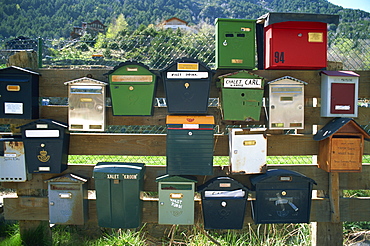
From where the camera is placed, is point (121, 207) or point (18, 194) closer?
point (121, 207)

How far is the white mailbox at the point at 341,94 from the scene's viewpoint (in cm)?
310

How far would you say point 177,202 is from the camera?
3.05 meters

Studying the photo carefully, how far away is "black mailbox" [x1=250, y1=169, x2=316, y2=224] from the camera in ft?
9.89

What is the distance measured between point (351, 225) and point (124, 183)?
349 cm

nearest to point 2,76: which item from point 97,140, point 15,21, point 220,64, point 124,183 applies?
point 97,140

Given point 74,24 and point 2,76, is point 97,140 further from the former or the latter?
point 74,24

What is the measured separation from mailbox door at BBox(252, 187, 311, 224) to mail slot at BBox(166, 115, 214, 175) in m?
0.62

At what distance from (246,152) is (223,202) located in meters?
0.53

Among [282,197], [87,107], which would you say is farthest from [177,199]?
[87,107]

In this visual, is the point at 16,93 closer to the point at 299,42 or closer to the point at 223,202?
the point at 223,202

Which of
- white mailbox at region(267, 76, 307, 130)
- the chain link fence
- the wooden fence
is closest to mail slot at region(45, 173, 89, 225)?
the wooden fence

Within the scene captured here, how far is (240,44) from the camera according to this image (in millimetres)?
3064

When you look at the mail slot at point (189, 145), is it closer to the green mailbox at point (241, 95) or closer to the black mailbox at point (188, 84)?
the black mailbox at point (188, 84)

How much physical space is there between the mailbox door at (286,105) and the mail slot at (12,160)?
8.33ft
